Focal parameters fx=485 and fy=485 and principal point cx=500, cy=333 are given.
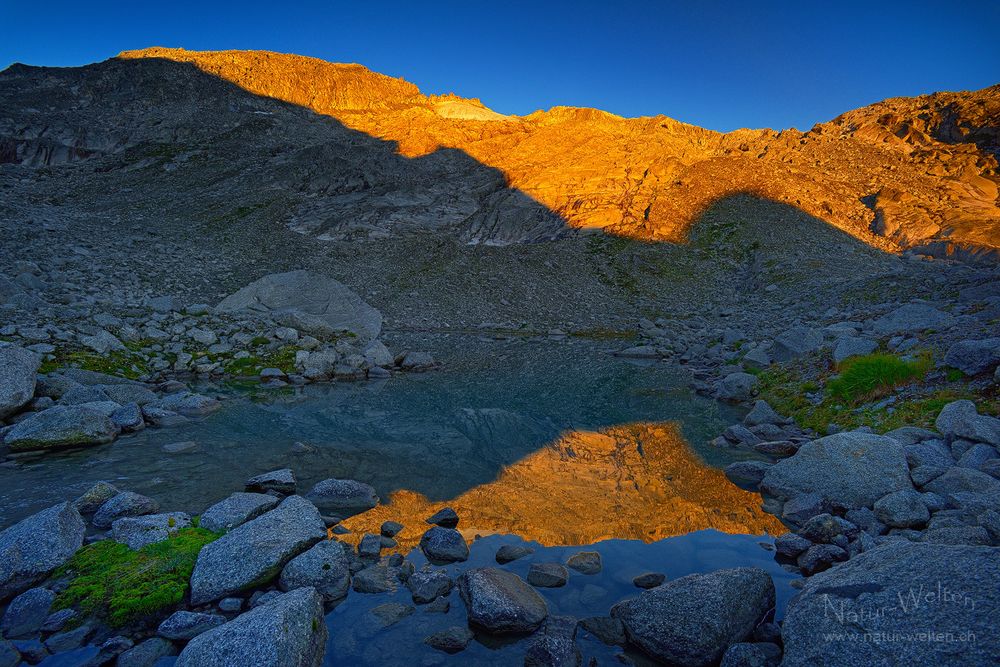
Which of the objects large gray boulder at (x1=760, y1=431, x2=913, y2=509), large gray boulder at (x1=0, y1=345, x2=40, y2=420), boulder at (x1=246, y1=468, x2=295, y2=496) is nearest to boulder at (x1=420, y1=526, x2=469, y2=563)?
boulder at (x1=246, y1=468, x2=295, y2=496)

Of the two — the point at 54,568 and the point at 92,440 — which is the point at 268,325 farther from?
the point at 54,568

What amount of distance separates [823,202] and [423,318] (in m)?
49.0

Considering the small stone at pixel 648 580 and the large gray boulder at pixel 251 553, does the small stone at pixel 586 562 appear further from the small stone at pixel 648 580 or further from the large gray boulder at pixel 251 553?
the large gray boulder at pixel 251 553

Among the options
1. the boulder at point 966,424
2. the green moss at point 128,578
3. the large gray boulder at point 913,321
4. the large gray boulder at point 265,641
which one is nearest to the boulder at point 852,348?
the large gray boulder at point 913,321

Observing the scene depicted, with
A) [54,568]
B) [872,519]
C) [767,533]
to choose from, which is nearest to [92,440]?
[54,568]

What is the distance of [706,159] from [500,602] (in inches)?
2867

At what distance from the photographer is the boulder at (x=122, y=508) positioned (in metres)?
8.77

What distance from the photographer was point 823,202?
56438 mm

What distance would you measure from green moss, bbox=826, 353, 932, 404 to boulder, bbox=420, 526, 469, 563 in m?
12.6

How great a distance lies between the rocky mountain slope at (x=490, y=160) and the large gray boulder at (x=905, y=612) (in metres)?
51.2

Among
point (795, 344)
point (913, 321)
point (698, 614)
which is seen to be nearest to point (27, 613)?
point (698, 614)

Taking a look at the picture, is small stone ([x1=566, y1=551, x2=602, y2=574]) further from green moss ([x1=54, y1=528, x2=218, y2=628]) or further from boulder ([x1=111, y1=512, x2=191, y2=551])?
boulder ([x1=111, y1=512, x2=191, y2=551])

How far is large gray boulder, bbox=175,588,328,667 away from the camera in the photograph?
5.04 metres

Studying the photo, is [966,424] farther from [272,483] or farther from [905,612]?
[272,483]
